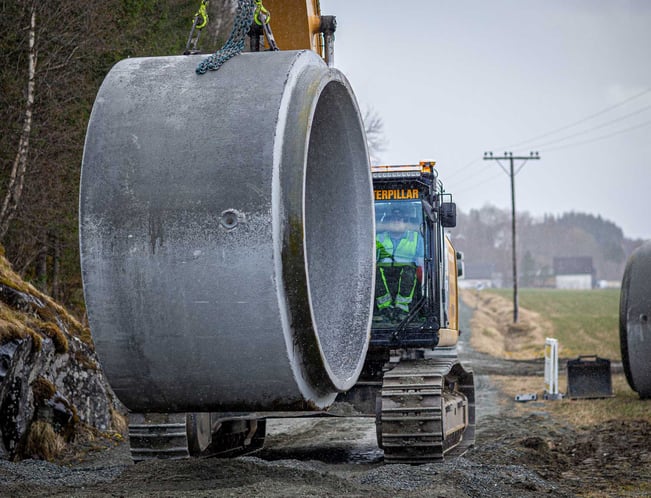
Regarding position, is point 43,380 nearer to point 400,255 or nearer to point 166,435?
point 166,435

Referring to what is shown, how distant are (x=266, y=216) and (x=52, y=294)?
1271cm

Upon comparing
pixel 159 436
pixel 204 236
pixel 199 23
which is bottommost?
pixel 159 436

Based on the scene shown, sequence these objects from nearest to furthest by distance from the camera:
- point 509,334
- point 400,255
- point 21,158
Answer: point 400,255
point 21,158
point 509,334

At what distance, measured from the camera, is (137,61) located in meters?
5.14

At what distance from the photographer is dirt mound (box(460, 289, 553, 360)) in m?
33.3

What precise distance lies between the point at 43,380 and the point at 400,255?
4092 millimetres

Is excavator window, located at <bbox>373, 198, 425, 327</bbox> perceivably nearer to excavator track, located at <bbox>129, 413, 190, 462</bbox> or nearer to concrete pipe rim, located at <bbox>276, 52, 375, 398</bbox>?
excavator track, located at <bbox>129, 413, 190, 462</bbox>

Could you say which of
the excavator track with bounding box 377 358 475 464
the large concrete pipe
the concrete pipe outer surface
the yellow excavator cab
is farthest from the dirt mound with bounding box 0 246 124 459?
the large concrete pipe

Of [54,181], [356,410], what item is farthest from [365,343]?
[54,181]

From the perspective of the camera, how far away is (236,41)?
206 inches

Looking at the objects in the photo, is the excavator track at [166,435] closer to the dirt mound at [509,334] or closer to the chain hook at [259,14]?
the chain hook at [259,14]

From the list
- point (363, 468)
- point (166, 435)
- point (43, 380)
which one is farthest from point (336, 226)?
point (43, 380)

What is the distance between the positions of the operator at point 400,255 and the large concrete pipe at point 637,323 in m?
6.92

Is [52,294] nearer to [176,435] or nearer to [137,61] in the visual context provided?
[176,435]
